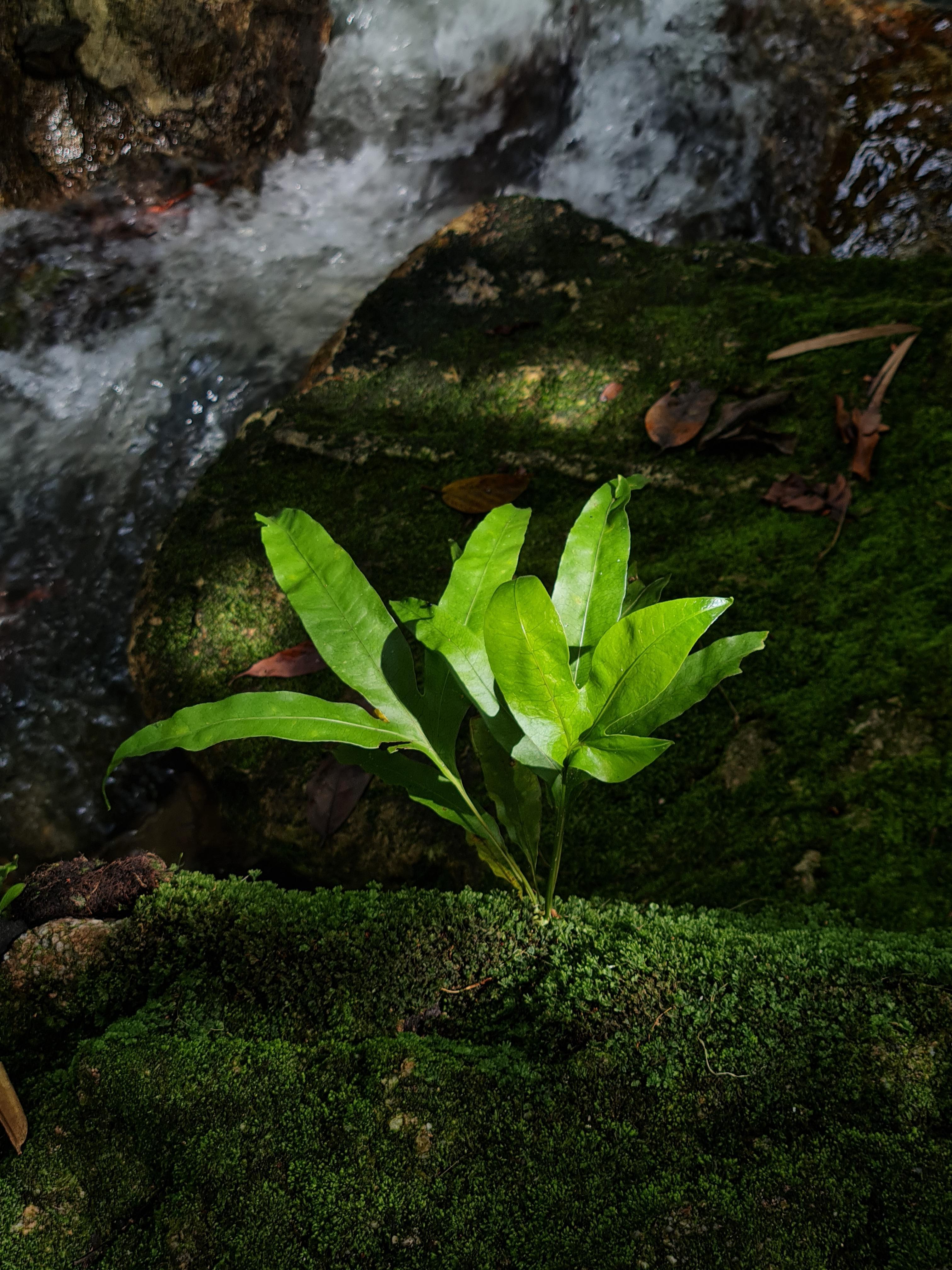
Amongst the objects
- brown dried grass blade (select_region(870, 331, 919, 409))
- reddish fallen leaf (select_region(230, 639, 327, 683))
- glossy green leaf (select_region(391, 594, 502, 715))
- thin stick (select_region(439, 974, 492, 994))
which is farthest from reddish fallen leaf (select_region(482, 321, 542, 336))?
thin stick (select_region(439, 974, 492, 994))

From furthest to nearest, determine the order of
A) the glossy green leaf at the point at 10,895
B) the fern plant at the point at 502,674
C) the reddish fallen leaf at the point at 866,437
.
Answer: the reddish fallen leaf at the point at 866,437, the glossy green leaf at the point at 10,895, the fern plant at the point at 502,674

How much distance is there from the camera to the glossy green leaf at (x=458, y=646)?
1334 millimetres

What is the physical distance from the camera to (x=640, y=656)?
124 centimetres

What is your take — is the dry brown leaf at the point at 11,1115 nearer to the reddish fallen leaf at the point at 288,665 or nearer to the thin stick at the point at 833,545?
the reddish fallen leaf at the point at 288,665

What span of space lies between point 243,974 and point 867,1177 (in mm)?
921

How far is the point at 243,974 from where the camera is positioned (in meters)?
1.33

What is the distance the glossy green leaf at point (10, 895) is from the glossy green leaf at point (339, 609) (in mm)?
638

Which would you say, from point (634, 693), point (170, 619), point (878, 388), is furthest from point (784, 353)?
point (170, 619)

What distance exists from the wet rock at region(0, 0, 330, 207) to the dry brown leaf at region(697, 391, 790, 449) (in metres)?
4.32

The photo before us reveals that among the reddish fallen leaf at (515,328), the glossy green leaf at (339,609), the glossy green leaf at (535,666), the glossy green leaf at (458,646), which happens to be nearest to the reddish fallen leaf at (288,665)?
the glossy green leaf at (339,609)

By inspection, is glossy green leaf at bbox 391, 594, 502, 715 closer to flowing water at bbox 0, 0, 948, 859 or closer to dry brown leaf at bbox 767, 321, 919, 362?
dry brown leaf at bbox 767, 321, 919, 362

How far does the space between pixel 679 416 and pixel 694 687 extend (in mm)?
1606

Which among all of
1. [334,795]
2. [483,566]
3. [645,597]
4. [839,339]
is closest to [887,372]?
[839,339]

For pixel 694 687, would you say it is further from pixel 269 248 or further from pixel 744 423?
pixel 269 248
